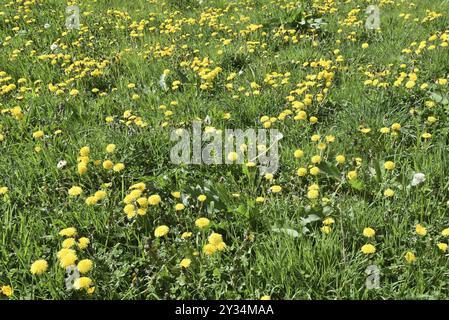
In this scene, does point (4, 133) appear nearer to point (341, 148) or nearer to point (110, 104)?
point (110, 104)

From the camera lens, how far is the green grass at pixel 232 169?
2.44 meters

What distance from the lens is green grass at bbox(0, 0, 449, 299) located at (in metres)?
2.44

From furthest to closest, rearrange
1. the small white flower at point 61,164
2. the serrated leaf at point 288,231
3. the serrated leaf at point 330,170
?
the small white flower at point 61,164 → the serrated leaf at point 330,170 → the serrated leaf at point 288,231

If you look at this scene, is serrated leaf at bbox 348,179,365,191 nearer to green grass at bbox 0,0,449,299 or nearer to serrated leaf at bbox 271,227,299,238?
green grass at bbox 0,0,449,299

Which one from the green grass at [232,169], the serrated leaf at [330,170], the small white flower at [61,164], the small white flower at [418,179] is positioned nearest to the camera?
the green grass at [232,169]

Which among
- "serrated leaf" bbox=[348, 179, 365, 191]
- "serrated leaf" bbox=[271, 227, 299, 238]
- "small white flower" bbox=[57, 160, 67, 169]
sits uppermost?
"small white flower" bbox=[57, 160, 67, 169]

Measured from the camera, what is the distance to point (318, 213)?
2730 millimetres

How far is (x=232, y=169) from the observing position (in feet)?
11.1

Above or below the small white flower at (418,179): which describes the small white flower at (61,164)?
below

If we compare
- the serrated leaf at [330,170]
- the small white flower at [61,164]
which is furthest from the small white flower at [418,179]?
the small white flower at [61,164]

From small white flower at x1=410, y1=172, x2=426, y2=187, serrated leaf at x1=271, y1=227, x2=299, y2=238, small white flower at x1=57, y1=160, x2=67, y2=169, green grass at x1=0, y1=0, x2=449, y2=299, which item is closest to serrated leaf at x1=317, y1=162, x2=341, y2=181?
Answer: green grass at x1=0, y1=0, x2=449, y2=299

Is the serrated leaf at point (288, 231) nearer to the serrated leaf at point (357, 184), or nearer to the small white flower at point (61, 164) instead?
the serrated leaf at point (357, 184)

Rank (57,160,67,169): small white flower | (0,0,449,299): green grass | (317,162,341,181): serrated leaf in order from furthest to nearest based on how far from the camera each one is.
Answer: (57,160,67,169): small white flower → (317,162,341,181): serrated leaf → (0,0,449,299): green grass
